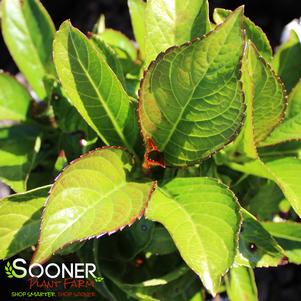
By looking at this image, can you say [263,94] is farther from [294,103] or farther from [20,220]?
[20,220]

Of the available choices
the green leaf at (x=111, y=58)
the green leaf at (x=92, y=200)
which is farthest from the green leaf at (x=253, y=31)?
the green leaf at (x=92, y=200)

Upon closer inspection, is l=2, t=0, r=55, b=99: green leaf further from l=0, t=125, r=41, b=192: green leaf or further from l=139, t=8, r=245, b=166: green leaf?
l=139, t=8, r=245, b=166: green leaf

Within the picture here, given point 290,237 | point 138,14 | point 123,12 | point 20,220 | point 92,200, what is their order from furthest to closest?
1. point 123,12
2. point 138,14
3. point 290,237
4. point 20,220
5. point 92,200

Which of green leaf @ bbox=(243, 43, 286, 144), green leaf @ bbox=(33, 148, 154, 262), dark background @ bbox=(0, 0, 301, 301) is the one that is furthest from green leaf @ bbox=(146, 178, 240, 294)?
dark background @ bbox=(0, 0, 301, 301)

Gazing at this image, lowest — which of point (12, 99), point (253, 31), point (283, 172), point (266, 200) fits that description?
point (266, 200)

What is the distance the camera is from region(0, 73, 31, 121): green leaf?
1.10m

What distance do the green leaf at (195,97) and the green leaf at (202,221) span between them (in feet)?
0.16

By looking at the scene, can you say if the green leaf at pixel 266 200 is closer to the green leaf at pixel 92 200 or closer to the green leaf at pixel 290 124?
the green leaf at pixel 290 124

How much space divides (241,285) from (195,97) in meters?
0.44

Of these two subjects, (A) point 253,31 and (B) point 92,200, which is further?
(A) point 253,31

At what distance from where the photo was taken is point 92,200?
740 millimetres

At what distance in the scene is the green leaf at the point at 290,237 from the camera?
0.96 m

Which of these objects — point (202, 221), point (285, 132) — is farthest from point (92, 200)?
point (285, 132)

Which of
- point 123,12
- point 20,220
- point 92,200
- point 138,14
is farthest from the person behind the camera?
point 123,12
